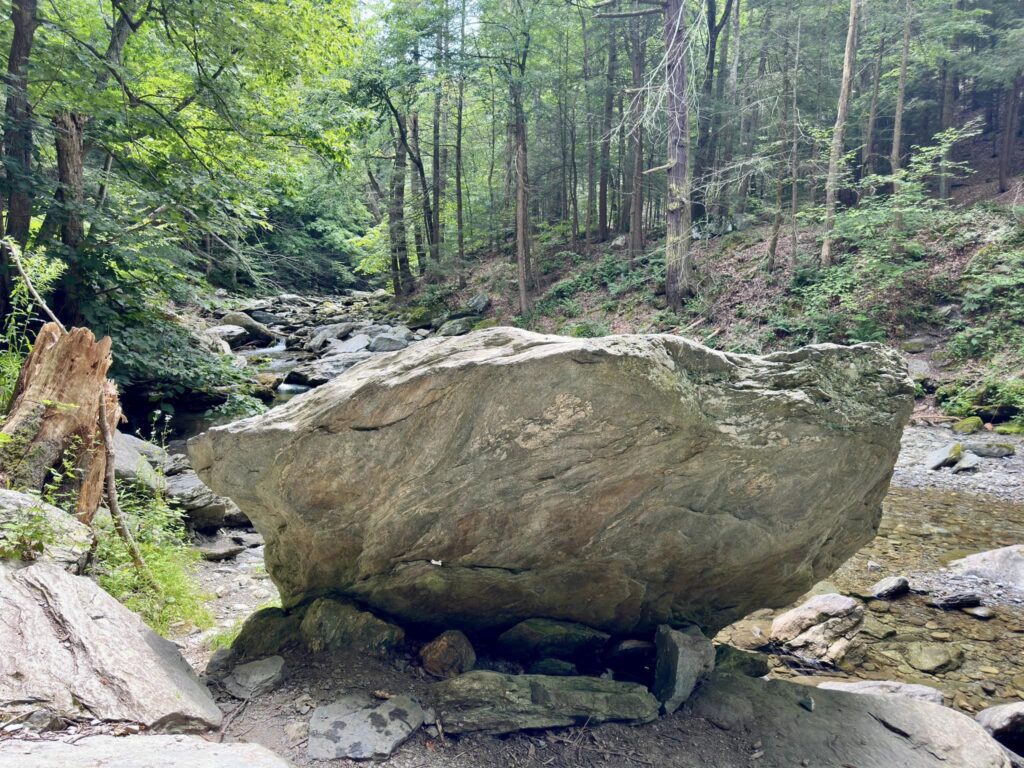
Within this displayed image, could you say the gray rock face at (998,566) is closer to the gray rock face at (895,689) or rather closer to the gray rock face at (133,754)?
the gray rock face at (895,689)

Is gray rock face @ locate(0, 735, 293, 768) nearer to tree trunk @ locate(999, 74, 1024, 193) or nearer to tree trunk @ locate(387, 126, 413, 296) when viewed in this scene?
tree trunk @ locate(387, 126, 413, 296)

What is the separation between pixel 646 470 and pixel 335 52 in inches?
435

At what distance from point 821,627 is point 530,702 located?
360cm

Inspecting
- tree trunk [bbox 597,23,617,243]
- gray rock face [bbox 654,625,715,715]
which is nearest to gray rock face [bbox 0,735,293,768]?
gray rock face [bbox 654,625,715,715]

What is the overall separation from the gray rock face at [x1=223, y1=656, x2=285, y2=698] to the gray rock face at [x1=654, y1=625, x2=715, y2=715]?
8.42ft

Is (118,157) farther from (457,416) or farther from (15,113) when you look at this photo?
(457,416)

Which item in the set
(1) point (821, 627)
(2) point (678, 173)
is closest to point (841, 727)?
(1) point (821, 627)

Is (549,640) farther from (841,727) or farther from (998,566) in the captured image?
(998,566)

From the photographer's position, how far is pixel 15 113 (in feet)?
25.7

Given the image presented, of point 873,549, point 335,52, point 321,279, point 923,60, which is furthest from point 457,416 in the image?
point 321,279

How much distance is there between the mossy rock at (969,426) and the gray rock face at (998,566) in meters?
5.27

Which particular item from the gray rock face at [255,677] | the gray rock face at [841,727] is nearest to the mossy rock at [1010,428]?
the gray rock face at [841,727]

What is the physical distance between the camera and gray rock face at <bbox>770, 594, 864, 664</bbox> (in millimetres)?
5496

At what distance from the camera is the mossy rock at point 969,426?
1155cm
